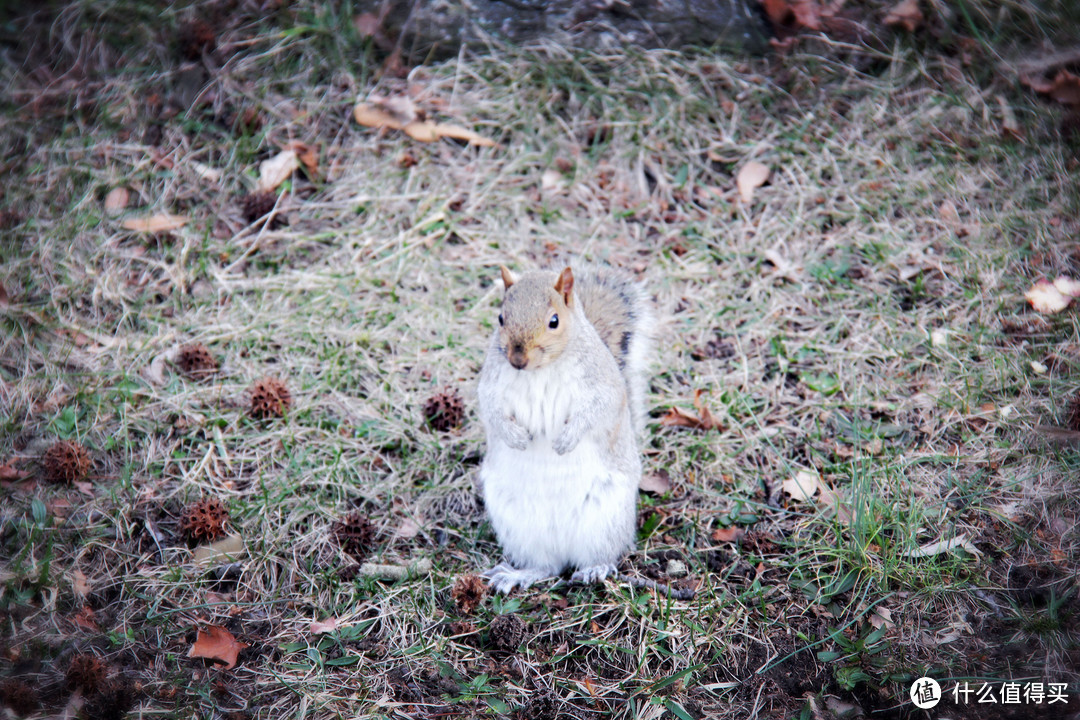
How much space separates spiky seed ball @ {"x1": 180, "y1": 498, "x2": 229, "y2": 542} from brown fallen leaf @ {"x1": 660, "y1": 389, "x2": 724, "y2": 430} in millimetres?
1737

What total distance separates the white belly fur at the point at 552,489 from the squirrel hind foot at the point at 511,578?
12cm

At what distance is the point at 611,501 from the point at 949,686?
110 centimetres

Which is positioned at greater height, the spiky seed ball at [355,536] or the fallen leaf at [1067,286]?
the fallen leaf at [1067,286]

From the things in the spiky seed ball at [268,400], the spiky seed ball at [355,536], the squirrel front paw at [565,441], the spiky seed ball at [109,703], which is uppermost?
the squirrel front paw at [565,441]

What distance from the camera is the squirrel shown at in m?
2.38

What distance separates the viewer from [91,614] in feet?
8.36

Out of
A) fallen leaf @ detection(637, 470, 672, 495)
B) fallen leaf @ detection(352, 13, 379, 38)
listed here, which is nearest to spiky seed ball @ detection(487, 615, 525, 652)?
fallen leaf @ detection(637, 470, 672, 495)

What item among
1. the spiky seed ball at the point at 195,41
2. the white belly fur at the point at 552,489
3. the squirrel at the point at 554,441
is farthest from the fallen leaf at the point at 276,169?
the white belly fur at the point at 552,489

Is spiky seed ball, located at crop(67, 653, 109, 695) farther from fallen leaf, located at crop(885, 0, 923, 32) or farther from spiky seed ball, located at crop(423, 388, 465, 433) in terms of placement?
fallen leaf, located at crop(885, 0, 923, 32)

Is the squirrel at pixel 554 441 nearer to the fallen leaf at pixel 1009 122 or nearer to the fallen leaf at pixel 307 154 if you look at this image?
the fallen leaf at pixel 307 154

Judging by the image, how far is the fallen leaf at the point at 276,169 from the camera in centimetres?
411

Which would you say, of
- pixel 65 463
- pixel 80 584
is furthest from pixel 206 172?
pixel 80 584

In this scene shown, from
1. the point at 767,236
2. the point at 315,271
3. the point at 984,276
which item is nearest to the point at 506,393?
the point at 315,271

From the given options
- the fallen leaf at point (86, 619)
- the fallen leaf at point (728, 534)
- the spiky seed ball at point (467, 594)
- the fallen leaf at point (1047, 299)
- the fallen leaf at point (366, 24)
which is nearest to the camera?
the fallen leaf at point (86, 619)
